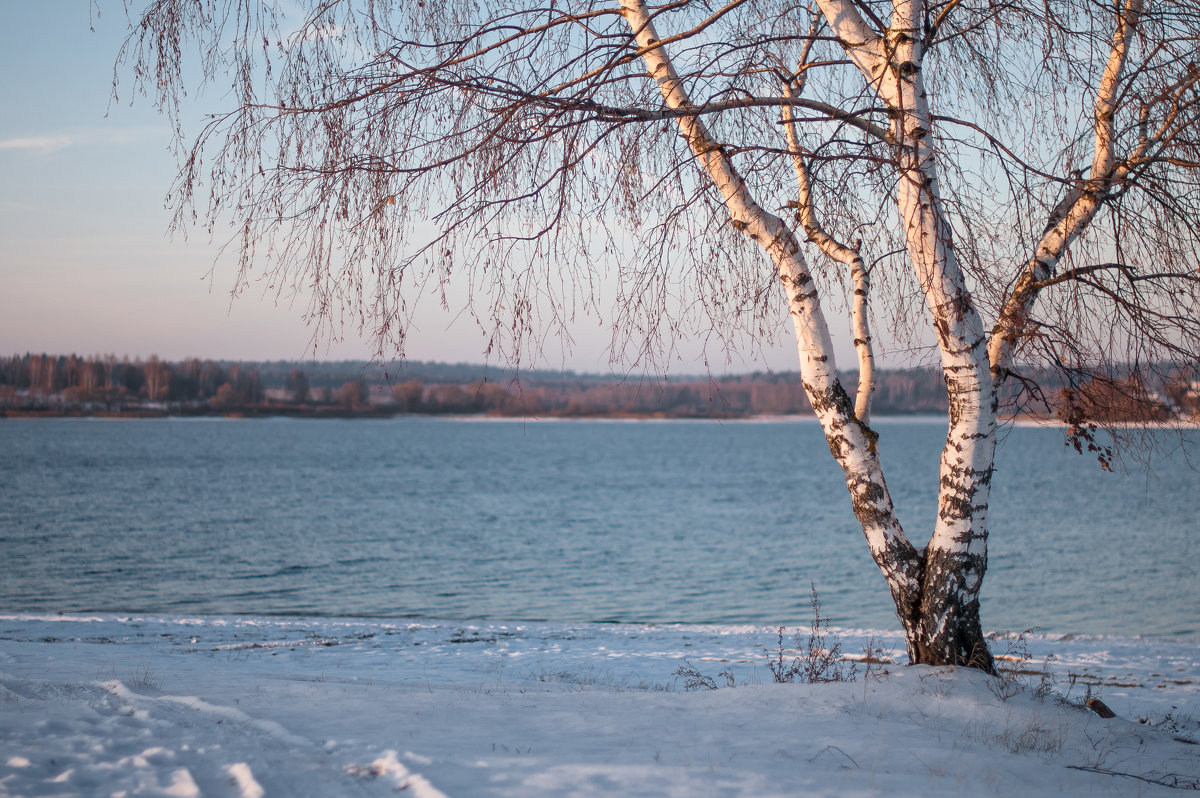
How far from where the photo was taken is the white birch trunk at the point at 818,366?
6062 mm

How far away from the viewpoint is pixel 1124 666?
11.5 m

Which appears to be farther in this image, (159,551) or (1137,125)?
(159,551)

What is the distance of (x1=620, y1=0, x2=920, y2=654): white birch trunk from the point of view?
6.06m

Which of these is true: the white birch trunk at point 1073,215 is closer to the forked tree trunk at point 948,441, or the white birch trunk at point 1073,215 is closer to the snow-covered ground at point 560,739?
the forked tree trunk at point 948,441

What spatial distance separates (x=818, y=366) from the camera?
641 cm

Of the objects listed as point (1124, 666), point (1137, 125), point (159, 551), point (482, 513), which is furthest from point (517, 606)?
point (482, 513)

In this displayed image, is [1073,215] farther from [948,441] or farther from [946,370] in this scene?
[948,441]

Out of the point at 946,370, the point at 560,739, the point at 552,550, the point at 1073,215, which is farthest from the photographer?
the point at 552,550

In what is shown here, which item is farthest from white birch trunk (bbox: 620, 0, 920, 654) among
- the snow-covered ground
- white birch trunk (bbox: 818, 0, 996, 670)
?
the snow-covered ground

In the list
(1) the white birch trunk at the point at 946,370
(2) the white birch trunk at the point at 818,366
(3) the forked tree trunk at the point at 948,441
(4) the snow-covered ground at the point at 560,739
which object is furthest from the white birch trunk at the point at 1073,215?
(4) the snow-covered ground at the point at 560,739

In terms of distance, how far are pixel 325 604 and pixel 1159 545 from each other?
90.0 feet

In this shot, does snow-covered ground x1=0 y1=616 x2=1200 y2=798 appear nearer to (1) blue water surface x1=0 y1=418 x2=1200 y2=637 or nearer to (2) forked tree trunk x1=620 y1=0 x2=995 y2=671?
(2) forked tree trunk x1=620 y1=0 x2=995 y2=671

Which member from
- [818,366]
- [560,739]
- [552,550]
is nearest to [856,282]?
[818,366]

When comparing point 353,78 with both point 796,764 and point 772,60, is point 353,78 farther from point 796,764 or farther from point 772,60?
point 796,764
